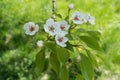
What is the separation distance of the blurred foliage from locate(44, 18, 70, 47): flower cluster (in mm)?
1175

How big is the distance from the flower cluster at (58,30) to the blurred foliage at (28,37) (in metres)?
1.17

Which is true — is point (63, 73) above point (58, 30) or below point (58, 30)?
below

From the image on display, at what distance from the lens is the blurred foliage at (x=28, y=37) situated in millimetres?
3314

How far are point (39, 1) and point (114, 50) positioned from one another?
3.29 ft

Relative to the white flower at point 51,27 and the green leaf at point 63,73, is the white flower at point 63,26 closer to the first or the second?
the white flower at point 51,27

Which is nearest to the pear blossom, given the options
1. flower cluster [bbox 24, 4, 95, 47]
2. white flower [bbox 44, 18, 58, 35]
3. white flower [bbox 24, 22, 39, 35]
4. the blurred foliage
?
flower cluster [bbox 24, 4, 95, 47]

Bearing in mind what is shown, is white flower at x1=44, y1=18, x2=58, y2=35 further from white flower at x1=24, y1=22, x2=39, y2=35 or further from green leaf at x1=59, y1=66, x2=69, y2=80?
green leaf at x1=59, y1=66, x2=69, y2=80

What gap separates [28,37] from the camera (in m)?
3.67

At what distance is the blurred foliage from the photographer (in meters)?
3.31

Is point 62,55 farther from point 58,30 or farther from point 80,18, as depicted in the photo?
point 80,18

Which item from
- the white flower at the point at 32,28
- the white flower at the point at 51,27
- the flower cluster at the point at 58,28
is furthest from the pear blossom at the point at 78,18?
the white flower at the point at 32,28

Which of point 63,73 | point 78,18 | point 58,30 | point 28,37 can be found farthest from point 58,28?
point 28,37

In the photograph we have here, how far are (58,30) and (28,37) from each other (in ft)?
5.53

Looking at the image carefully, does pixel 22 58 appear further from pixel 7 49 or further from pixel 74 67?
pixel 74 67
